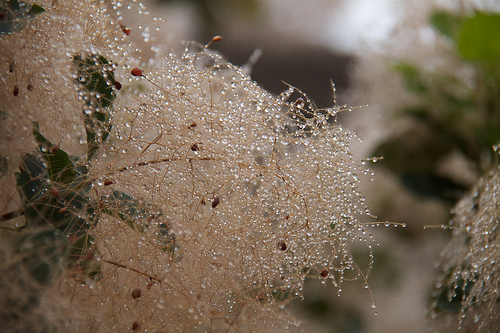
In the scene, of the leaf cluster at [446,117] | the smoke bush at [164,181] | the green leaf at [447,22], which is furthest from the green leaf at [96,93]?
the green leaf at [447,22]

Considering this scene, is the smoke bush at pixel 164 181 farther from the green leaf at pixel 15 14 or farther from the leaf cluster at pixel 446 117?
the leaf cluster at pixel 446 117

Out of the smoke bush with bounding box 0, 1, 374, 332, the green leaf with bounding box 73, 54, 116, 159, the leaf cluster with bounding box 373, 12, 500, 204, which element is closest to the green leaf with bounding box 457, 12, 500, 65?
the leaf cluster with bounding box 373, 12, 500, 204

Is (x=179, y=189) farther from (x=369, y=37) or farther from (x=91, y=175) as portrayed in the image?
(x=369, y=37)

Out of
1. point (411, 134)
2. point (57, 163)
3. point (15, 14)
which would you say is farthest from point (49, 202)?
point (411, 134)

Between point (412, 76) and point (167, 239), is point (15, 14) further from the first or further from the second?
point (412, 76)

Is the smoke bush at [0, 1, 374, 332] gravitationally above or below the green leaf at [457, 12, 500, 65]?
below

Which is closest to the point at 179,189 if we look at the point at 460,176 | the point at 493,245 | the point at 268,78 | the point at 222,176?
the point at 222,176

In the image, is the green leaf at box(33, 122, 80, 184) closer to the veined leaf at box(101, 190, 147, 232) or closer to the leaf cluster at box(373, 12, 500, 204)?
the veined leaf at box(101, 190, 147, 232)
